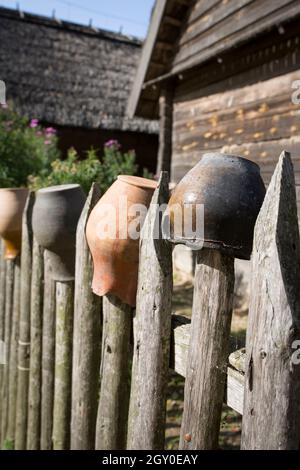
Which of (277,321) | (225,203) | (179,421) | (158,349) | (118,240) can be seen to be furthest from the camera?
(179,421)

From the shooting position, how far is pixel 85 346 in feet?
5.08

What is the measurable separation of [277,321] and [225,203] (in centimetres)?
30

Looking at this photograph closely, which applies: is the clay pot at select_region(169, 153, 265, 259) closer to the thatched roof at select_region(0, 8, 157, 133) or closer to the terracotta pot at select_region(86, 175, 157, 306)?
the terracotta pot at select_region(86, 175, 157, 306)

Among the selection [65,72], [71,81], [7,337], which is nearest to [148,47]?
[7,337]

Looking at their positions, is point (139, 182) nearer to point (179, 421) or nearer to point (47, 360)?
point (47, 360)

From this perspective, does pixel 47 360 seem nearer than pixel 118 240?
No

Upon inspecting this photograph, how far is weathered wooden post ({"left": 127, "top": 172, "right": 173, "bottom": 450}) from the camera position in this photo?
1181 millimetres

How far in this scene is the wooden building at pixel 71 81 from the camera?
33.7ft

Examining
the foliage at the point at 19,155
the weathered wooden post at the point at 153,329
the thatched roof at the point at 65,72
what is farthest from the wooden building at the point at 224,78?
the thatched roof at the point at 65,72

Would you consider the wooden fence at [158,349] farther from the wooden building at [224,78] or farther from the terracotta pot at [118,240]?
the wooden building at [224,78]

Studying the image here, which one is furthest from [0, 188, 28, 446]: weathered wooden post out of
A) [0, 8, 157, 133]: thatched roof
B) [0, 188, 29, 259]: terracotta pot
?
[0, 8, 157, 133]: thatched roof

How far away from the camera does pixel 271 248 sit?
888 mm

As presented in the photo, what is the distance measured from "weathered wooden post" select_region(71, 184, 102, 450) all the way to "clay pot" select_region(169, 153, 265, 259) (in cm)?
56

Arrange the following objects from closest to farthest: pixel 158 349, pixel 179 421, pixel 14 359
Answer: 1. pixel 158 349
2. pixel 14 359
3. pixel 179 421
